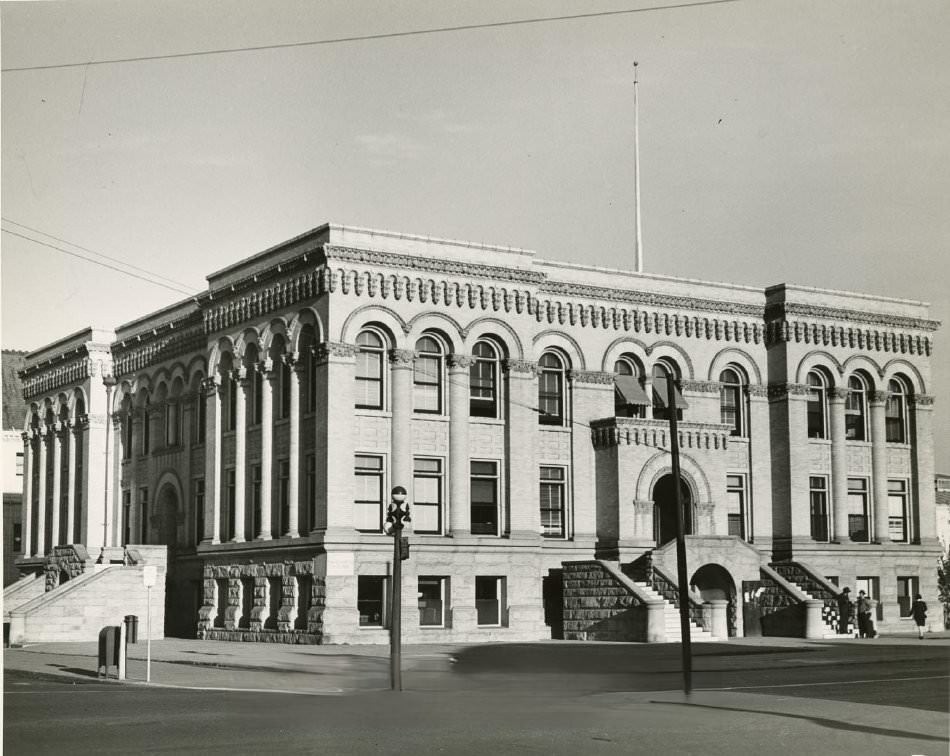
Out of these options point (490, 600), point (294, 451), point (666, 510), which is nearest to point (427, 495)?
point (490, 600)

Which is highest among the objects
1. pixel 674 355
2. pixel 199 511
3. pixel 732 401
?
pixel 674 355

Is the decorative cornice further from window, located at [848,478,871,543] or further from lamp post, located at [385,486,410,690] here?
lamp post, located at [385,486,410,690]

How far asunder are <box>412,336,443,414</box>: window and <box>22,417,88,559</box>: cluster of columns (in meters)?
20.3

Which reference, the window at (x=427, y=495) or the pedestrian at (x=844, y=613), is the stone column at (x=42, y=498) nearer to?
the window at (x=427, y=495)

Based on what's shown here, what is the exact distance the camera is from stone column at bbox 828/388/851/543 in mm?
50156

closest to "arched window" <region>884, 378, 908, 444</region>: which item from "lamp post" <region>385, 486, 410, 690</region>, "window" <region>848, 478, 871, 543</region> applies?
"window" <region>848, 478, 871, 543</region>

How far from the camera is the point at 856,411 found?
51.4m

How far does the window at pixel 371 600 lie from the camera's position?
41531mm

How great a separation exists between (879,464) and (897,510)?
1991 millimetres

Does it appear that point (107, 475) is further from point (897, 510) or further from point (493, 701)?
point (493, 701)

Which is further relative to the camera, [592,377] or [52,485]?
[52,485]

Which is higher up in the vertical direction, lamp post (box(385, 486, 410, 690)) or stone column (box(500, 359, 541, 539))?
stone column (box(500, 359, 541, 539))

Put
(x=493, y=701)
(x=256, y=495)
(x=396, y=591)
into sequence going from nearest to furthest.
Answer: (x=493, y=701), (x=396, y=591), (x=256, y=495)

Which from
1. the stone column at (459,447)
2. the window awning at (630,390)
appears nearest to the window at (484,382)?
the stone column at (459,447)
